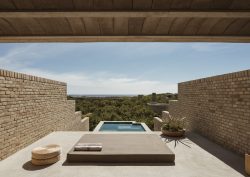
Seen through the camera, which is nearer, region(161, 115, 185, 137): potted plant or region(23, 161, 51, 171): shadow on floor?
region(23, 161, 51, 171): shadow on floor

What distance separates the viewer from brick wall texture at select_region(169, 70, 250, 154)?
5.78 m

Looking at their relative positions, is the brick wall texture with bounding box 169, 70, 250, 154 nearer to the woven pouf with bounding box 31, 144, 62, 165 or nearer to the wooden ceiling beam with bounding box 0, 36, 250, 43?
the wooden ceiling beam with bounding box 0, 36, 250, 43

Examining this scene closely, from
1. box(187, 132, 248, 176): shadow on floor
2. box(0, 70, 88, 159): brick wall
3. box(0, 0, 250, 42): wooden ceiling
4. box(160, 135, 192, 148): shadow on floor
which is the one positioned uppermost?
box(0, 0, 250, 42): wooden ceiling

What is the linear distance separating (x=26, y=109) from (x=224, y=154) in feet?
21.0

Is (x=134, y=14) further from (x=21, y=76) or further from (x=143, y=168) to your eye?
(x=21, y=76)

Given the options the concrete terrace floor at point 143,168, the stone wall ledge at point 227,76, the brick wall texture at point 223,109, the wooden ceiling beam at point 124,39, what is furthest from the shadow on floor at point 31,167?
the stone wall ledge at point 227,76

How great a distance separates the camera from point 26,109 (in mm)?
7051

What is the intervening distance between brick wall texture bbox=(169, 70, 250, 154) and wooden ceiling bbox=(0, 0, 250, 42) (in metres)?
4.07

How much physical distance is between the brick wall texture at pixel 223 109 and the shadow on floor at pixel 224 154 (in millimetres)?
213

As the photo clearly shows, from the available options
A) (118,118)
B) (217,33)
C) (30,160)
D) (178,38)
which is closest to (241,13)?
(217,33)

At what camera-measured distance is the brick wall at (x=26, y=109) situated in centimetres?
565

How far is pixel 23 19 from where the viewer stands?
7.18ft

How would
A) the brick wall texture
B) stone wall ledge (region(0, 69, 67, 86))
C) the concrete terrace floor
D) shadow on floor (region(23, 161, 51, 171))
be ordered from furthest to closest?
the brick wall texture → stone wall ledge (region(0, 69, 67, 86)) → shadow on floor (region(23, 161, 51, 171)) → the concrete terrace floor

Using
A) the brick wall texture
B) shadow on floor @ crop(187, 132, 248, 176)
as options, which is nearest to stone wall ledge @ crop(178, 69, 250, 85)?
the brick wall texture
